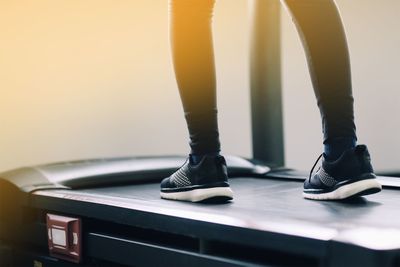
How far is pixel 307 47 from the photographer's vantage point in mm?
1295

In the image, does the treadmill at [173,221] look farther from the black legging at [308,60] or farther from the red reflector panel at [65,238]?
the black legging at [308,60]

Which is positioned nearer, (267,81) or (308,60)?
(308,60)

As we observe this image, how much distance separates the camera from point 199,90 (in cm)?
138

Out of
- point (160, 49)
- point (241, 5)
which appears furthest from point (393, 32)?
point (160, 49)

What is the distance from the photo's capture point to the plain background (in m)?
2.30

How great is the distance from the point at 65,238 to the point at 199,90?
0.48 m

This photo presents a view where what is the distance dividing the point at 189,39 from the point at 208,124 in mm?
183

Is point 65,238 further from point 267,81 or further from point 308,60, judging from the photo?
point 267,81

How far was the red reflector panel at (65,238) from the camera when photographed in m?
1.50

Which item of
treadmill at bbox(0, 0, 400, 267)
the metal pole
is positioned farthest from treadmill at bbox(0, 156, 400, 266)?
the metal pole

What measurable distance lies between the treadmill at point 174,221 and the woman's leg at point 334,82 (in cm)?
8

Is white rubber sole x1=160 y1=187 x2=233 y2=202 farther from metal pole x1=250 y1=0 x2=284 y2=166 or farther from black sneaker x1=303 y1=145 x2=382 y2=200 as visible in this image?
metal pole x1=250 y1=0 x2=284 y2=166

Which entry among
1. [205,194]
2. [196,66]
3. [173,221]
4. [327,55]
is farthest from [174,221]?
[327,55]

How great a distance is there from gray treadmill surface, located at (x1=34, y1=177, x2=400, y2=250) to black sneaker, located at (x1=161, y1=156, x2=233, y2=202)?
0.03 meters
